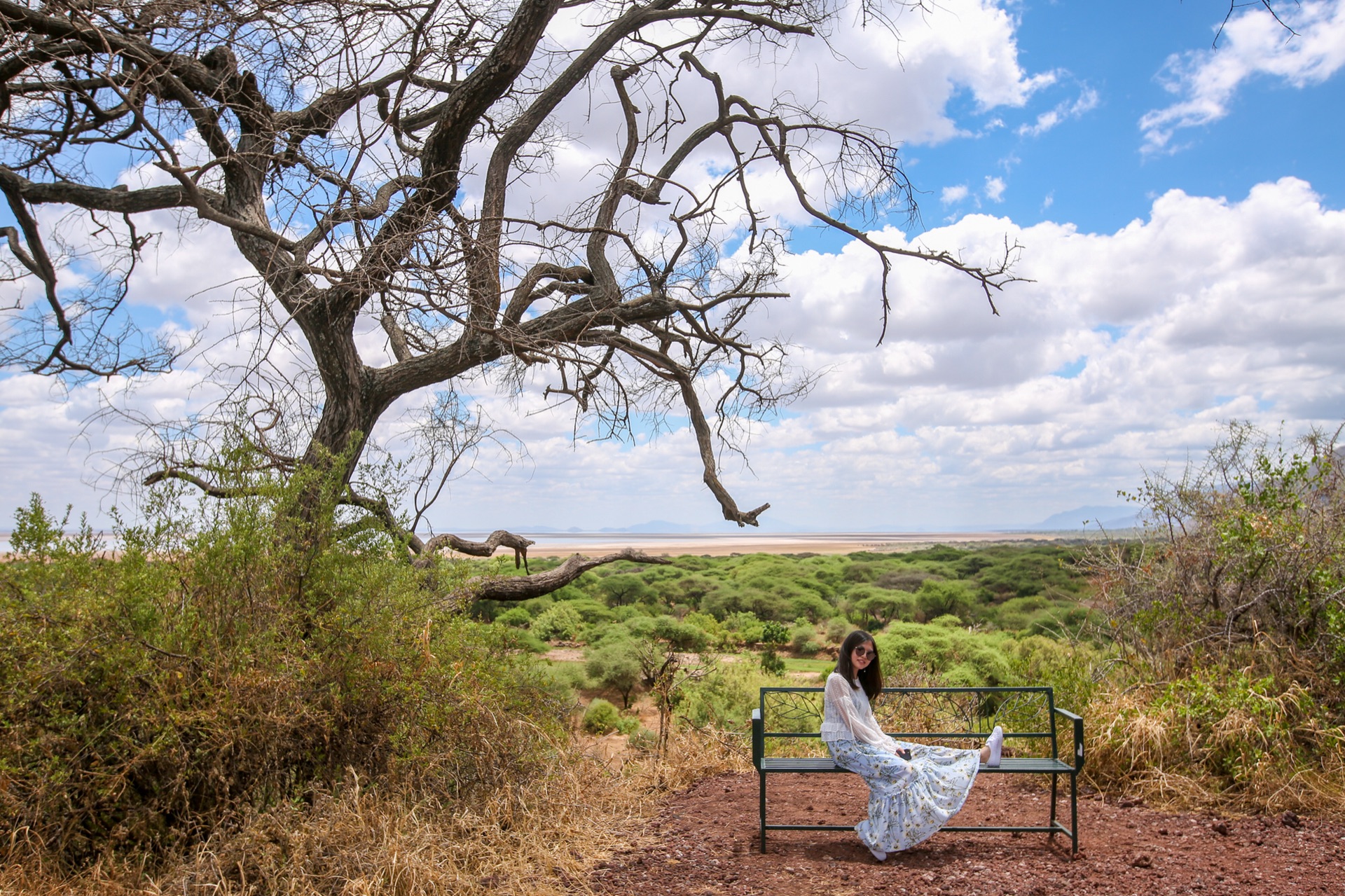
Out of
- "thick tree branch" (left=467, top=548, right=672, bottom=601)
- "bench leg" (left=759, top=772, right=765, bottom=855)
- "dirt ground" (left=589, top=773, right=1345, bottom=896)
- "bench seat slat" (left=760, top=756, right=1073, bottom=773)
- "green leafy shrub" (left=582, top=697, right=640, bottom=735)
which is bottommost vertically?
"green leafy shrub" (left=582, top=697, right=640, bottom=735)

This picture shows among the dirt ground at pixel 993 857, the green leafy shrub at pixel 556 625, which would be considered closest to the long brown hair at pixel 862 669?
the dirt ground at pixel 993 857

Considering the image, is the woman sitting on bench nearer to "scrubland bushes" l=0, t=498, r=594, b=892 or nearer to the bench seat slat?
the bench seat slat

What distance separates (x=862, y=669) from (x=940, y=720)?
3.39m

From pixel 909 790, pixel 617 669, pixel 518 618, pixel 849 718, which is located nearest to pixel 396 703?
pixel 849 718

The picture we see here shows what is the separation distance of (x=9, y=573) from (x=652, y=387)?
466 cm

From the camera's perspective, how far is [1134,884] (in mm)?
4438

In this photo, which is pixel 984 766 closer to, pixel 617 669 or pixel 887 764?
pixel 887 764

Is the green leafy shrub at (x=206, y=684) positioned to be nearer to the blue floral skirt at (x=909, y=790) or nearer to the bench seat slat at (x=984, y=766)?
the bench seat slat at (x=984, y=766)

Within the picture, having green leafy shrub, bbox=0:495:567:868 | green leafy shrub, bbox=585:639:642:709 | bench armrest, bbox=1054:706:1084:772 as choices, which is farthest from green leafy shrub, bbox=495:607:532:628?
bench armrest, bbox=1054:706:1084:772

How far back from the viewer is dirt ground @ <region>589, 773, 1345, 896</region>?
4.41 metres

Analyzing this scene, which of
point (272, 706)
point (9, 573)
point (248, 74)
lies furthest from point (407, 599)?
point (248, 74)

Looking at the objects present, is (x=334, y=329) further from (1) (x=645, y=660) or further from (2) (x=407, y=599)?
(1) (x=645, y=660)

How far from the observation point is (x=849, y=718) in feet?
16.0

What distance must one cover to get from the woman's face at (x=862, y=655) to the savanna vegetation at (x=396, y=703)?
165 centimetres
